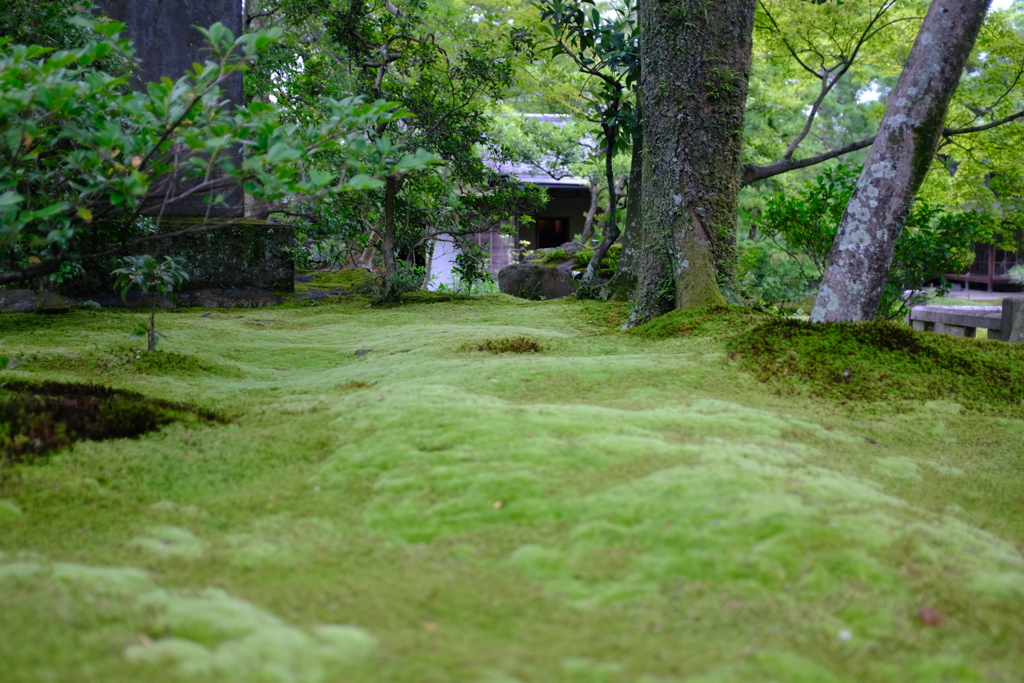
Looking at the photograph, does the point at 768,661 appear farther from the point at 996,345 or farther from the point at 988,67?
the point at 988,67

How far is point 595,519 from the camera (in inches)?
65.8

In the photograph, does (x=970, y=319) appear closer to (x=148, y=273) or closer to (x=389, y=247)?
(x=389, y=247)

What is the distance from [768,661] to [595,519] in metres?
0.56

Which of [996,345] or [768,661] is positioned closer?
[768,661]

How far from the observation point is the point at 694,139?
183 inches

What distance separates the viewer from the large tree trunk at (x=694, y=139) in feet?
15.2

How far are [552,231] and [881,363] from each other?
15936mm

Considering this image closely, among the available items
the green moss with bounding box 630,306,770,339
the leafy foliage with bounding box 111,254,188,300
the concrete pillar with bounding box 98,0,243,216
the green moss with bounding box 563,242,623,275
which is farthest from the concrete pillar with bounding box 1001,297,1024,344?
the concrete pillar with bounding box 98,0,243,216

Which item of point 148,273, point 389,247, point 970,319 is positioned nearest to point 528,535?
point 148,273

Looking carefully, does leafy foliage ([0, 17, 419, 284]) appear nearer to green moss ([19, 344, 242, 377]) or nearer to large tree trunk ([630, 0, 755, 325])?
green moss ([19, 344, 242, 377])

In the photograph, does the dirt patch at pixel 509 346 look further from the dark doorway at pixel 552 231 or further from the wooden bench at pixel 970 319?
the dark doorway at pixel 552 231

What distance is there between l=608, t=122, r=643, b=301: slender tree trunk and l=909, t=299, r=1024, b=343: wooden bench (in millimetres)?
2565

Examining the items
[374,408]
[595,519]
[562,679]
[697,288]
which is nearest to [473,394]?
[374,408]

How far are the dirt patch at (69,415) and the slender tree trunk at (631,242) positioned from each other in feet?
16.6
